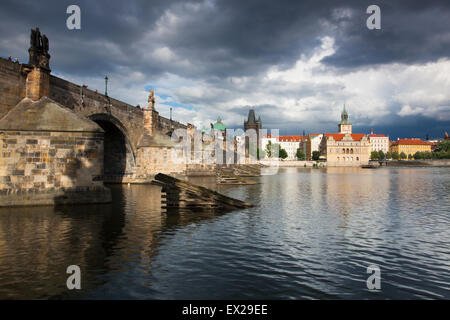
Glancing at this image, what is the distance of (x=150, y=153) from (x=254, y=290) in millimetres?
32212

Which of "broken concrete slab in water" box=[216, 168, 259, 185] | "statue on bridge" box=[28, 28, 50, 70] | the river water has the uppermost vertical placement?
"statue on bridge" box=[28, 28, 50, 70]

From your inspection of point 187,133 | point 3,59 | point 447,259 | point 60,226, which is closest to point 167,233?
point 60,226

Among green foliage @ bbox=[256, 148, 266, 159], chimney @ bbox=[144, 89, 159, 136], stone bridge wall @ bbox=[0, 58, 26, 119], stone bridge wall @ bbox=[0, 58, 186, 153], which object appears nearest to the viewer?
stone bridge wall @ bbox=[0, 58, 26, 119]

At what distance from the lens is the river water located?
6.76 metres

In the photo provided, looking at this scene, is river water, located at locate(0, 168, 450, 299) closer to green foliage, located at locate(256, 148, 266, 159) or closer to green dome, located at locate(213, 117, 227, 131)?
green foliage, located at locate(256, 148, 266, 159)

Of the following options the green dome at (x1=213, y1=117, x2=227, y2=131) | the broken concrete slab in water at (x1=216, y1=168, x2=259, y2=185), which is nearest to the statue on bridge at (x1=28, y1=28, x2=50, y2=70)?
the broken concrete slab in water at (x1=216, y1=168, x2=259, y2=185)

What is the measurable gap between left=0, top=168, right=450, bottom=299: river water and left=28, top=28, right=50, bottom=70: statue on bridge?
835 cm

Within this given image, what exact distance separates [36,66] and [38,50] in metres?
0.89

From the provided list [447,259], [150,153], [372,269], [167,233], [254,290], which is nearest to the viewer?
[254,290]

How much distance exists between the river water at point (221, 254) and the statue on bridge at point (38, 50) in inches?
329

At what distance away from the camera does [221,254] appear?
368 inches
